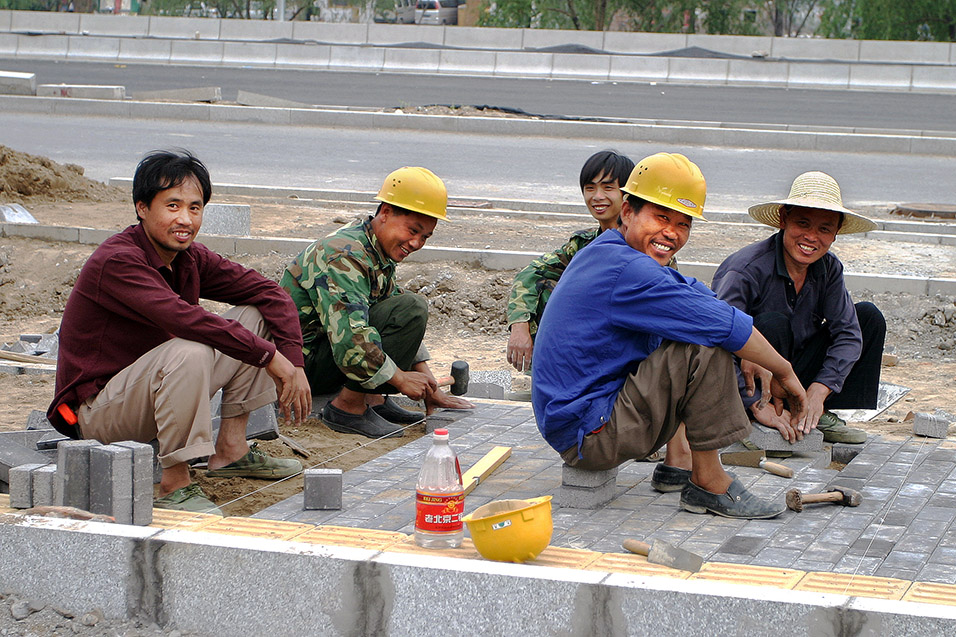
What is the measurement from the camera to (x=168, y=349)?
448cm

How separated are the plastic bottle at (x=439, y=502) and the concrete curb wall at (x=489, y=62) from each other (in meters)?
24.8

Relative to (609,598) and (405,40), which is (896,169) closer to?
(609,598)

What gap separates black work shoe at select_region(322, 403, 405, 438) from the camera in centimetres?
603

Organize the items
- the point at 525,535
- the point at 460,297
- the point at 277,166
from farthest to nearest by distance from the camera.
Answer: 1. the point at 277,166
2. the point at 460,297
3. the point at 525,535

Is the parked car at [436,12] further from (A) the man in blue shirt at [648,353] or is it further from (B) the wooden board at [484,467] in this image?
(A) the man in blue shirt at [648,353]

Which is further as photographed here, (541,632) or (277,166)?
(277,166)

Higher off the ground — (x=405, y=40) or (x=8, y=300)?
(x=405, y=40)

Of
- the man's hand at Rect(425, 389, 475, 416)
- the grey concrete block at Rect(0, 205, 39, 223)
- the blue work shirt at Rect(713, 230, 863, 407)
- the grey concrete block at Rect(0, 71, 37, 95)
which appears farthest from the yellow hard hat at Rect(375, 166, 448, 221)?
the grey concrete block at Rect(0, 71, 37, 95)

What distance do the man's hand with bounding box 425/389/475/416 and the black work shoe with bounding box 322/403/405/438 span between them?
242mm

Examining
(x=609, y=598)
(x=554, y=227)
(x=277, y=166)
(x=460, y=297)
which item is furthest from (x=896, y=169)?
(x=609, y=598)

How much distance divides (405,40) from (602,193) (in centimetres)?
2767

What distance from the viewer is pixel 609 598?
348cm

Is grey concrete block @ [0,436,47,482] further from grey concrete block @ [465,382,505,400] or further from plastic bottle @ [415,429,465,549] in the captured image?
grey concrete block @ [465,382,505,400]

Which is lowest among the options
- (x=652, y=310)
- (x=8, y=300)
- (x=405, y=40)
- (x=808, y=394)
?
Result: (x=8, y=300)
